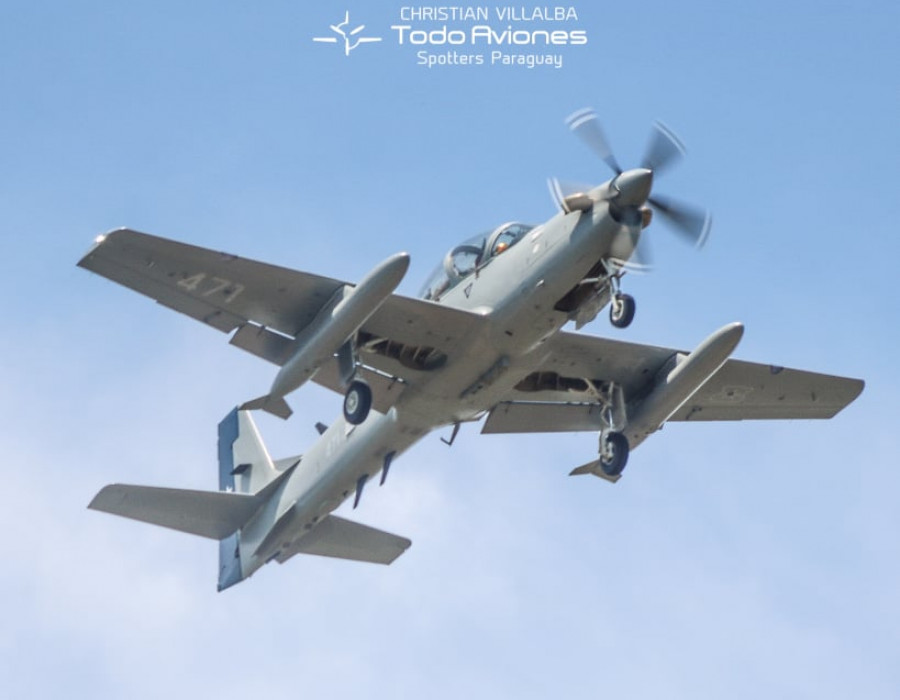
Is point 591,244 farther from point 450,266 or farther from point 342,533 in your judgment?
point 342,533

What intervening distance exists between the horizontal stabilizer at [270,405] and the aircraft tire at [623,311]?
20.6 feet

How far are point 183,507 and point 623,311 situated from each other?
11.9m

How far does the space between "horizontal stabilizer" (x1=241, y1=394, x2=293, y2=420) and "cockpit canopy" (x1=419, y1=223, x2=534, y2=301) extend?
3.43 meters

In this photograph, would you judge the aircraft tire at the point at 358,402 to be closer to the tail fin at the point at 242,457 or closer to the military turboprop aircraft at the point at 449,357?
the military turboprop aircraft at the point at 449,357

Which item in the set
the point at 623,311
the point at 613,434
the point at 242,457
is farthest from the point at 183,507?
the point at 623,311

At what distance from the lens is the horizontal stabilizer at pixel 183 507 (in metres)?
32.7

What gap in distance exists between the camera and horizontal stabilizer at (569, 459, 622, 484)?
32.2 metres

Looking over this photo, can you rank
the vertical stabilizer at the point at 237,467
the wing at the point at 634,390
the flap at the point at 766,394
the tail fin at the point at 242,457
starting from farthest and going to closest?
the tail fin at the point at 242,457 < the vertical stabilizer at the point at 237,467 < the flap at the point at 766,394 < the wing at the point at 634,390

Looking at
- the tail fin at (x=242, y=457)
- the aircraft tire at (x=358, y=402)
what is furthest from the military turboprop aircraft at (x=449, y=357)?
the tail fin at (x=242, y=457)

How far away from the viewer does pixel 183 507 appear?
34219mm

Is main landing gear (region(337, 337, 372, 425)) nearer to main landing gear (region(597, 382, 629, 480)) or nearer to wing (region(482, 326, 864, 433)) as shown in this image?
wing (region(482, 326, 864, 433))

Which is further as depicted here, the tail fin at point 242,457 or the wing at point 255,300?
the tail fin at point 242,457

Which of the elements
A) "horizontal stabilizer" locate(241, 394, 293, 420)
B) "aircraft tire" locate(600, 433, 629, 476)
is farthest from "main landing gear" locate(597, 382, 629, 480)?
"horizontal stabilizer" locate(241, 394, 293, 420)

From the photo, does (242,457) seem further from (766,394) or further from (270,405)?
(766,394)
